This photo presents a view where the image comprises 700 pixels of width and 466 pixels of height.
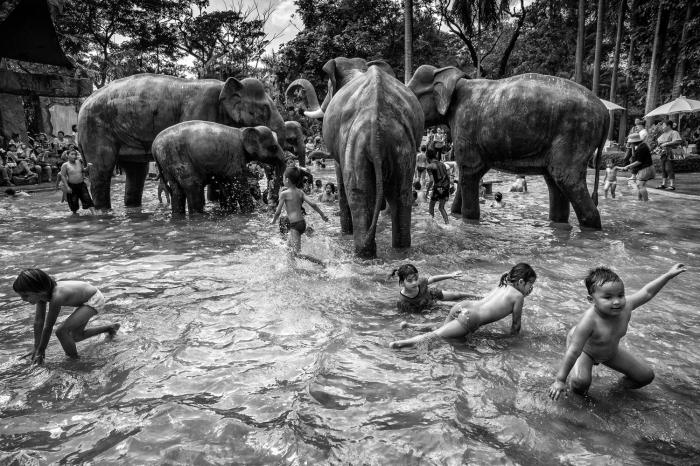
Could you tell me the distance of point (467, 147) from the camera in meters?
7.76

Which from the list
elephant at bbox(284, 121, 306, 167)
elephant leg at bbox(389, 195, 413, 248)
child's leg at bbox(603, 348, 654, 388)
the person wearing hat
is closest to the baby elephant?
elephant at bbox(284, 121, 306, 167)

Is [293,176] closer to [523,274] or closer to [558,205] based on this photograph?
[523,274]

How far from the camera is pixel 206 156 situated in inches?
350

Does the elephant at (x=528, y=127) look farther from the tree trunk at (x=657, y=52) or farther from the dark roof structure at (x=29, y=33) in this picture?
the tree trunk at (x=657, y=52)

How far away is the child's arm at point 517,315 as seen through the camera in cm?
372

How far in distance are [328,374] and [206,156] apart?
21.5 feet

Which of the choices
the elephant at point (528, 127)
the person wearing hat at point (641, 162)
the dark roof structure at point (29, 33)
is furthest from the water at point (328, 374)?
the dark roof structure at point (29, 33)

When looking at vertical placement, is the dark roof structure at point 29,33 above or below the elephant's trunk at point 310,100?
above

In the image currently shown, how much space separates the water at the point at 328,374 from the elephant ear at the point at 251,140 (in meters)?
3.54

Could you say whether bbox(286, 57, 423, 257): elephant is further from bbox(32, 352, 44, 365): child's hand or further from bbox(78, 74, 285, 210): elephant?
bbox(78, 74, 285, 210): elephant

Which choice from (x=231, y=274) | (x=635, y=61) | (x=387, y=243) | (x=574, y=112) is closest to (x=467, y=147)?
(x=574, y=112)

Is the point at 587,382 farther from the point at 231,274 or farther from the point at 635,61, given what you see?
the point at 635,61

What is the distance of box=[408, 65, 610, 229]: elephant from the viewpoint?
691 cm

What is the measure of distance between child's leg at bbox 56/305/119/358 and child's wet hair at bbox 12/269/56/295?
0.30 m
